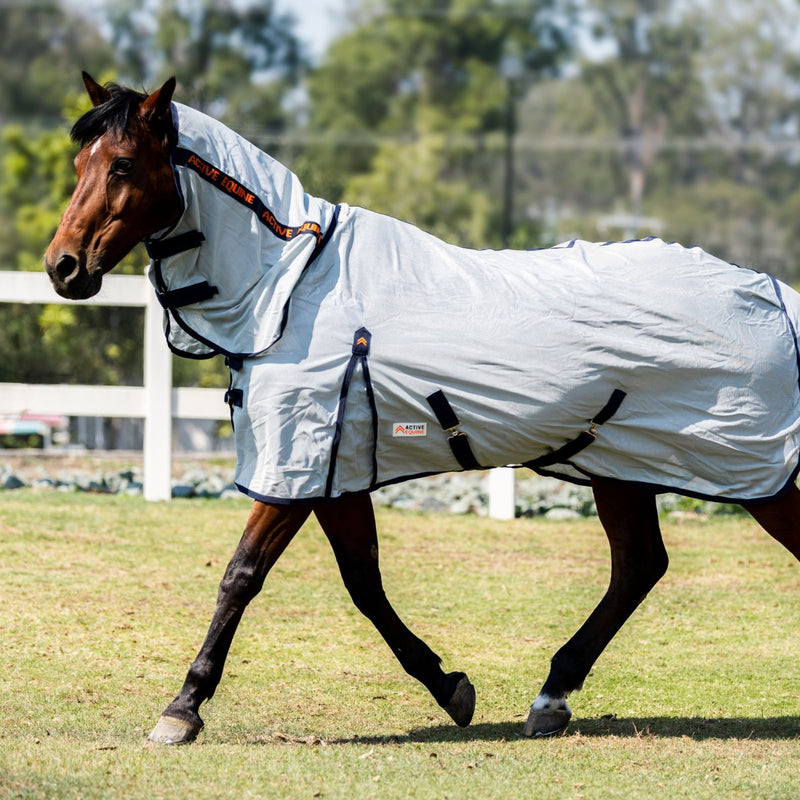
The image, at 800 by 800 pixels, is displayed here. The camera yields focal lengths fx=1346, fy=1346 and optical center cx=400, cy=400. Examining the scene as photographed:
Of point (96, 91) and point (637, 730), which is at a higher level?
point (96, 91)

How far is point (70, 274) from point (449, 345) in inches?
52.7

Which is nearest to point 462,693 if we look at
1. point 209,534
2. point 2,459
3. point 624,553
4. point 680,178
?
point 624,553

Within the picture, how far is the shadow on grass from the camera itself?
17.1ft

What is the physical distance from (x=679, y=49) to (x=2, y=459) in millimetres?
61740

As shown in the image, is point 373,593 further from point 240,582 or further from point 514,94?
point 514,94

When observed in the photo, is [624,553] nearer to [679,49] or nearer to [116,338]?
[116,338]

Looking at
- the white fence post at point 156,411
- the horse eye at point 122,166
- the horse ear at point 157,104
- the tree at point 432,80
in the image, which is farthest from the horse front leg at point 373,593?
the tree at point 432,80

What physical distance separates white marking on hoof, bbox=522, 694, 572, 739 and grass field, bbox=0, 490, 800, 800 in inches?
5.2

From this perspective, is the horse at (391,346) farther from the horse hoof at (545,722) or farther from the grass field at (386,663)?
the grass field at (386,663)

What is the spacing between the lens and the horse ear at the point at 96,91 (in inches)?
186

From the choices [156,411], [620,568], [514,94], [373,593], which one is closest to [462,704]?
[373,593]

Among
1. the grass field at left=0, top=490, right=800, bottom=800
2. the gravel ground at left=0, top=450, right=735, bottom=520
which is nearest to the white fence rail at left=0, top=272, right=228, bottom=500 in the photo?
the grass field at left=0, top=490, right=800, bottom=800

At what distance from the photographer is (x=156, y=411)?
32.3 feet

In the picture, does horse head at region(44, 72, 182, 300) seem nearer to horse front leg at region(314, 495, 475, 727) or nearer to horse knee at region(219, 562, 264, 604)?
horse knee at region(219, 562, 264, 604)
